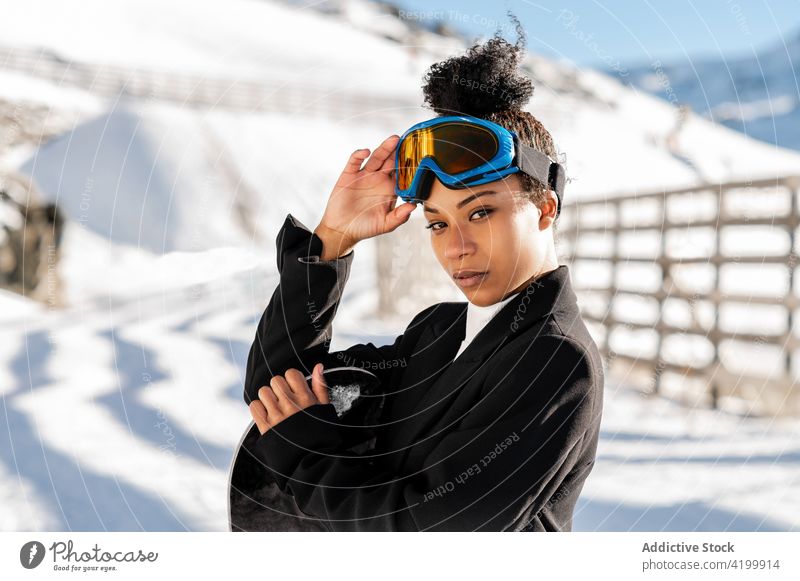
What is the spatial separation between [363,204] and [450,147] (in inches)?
5.1

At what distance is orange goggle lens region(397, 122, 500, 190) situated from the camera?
2.18 feet

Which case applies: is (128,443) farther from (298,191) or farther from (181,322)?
(298,191)

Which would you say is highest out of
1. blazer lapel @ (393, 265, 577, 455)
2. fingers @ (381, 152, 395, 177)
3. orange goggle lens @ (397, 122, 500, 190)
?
orange goggle lens @ (397, 122, 500, 190)

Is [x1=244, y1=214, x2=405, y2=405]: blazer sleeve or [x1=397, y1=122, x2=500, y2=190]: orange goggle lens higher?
[x1=397, y1=122, x2=500, y2=190]: orange goggle lens

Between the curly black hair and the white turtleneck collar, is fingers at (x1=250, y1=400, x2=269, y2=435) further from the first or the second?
the curly black hair

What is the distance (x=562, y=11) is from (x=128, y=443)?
110cm

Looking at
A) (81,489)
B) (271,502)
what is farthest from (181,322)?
(271,502)

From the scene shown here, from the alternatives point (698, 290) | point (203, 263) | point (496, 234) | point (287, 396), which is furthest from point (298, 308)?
point (698, 290)

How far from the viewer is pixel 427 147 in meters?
0.70

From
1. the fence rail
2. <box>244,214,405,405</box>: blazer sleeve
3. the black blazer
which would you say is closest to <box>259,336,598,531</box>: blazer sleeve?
the black blazer

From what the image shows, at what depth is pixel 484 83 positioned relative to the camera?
71 centimetres

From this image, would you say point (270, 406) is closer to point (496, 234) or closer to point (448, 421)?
point (448, 421)

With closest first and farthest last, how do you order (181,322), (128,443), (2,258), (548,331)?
1. (548,331)
2. (128,443)
3. (2,258)
4. (181,322)
